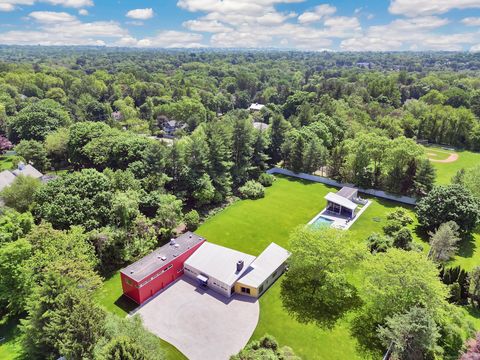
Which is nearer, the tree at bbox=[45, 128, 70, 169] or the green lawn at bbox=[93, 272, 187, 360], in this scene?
the green lawn at bbox=[93, 272, 187, 360]

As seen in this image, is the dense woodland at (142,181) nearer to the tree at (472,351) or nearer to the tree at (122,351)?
the tree at (122,351)

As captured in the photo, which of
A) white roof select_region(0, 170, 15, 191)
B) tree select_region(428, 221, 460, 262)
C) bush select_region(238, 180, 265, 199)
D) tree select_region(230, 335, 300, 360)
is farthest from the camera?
bush select_region(238, 180, 265, 199)

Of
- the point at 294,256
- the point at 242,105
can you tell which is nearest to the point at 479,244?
the point at 294,256

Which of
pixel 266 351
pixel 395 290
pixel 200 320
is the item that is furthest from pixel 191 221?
pixel 395 290

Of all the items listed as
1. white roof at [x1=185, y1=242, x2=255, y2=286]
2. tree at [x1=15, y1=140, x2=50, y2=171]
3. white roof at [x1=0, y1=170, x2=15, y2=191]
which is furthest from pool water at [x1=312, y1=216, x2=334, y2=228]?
tree at [x1=15, y1=140, x2=50, y2=171]

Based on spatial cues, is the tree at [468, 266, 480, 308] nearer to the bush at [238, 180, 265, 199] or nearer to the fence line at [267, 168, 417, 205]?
the fence line at [267, 168, 417, 205]

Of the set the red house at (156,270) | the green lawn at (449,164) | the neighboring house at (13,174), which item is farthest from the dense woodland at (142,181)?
Result: the green lawn at (449,164)

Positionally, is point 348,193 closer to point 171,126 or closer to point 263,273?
point 263,273
